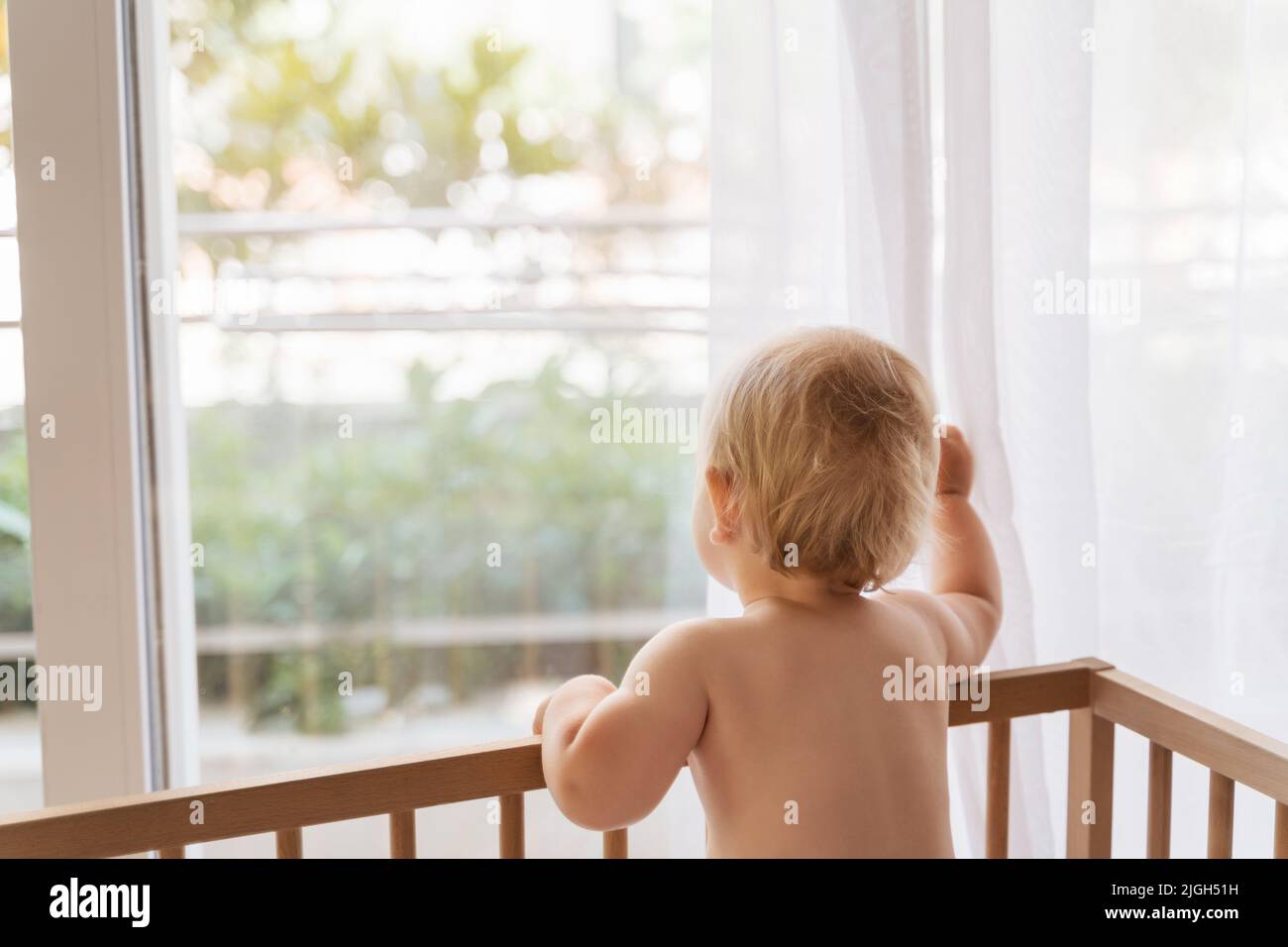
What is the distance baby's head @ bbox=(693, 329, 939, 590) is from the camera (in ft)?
2.65

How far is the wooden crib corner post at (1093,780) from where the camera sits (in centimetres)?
105

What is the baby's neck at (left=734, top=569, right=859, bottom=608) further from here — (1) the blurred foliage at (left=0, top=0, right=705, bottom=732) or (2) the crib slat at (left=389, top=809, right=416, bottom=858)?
(1) the blurred foliage at (left=0, top=0, right=705, bottom=732)

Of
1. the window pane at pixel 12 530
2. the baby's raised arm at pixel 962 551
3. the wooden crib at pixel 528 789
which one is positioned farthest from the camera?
the window pane at pixel 12 530

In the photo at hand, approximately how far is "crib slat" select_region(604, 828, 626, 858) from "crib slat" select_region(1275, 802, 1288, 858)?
21.3 inches

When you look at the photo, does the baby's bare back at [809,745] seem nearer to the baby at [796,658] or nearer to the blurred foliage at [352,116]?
the baby at [796,658]

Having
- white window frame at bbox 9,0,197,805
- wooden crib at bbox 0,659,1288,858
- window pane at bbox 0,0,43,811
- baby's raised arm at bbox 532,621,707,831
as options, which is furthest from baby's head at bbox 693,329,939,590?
window pane at bbox 0,0,43,811

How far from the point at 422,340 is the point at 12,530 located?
48 cm

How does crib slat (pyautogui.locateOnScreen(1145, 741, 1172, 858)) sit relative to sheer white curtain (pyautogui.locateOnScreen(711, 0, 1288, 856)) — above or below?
below

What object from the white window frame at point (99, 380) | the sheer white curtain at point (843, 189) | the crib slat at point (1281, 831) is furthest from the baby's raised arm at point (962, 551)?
the white window frame at point (99, 380)

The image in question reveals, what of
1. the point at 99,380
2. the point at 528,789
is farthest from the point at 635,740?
the point at 99,380

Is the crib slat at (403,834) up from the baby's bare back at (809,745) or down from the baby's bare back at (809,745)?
down

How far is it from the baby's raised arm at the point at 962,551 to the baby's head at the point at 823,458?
161 mm

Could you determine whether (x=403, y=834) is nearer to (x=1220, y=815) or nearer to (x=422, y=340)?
(x=422, y=340)
